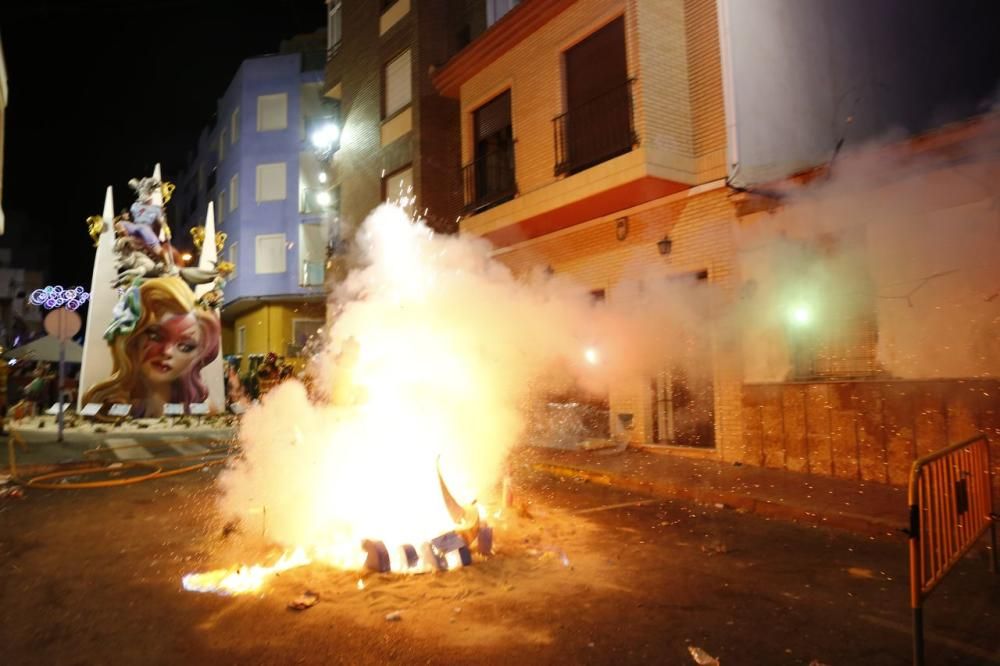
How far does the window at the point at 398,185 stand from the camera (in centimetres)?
1623

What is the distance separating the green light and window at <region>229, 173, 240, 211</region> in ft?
91.2

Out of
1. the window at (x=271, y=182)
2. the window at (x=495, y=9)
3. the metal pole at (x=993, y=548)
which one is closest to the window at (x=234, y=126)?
the window at (x=271, y=182)

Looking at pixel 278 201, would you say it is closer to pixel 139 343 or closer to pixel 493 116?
pixel 139 343

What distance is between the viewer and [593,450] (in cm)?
1068

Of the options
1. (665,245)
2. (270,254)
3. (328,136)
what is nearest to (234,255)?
(270,254)

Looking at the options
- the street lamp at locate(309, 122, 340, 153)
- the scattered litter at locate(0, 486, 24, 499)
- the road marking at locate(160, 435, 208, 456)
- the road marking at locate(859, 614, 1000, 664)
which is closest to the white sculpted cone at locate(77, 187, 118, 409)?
the road marking at locate(160, 435, 208, 456)

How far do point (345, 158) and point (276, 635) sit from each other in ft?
56.9

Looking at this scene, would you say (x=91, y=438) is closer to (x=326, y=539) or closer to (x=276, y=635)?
(x=326, y=539)

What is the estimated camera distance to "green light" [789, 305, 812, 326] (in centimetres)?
866

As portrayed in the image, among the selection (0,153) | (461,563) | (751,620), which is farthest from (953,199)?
(0,153)

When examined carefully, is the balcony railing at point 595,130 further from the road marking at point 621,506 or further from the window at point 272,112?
the window at point 272,112

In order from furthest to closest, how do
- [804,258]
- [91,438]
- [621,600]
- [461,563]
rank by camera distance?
[91,438] < [804,258] < [461,563] < [621,600]

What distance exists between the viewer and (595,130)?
11.1 metres

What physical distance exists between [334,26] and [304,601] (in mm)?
21163
